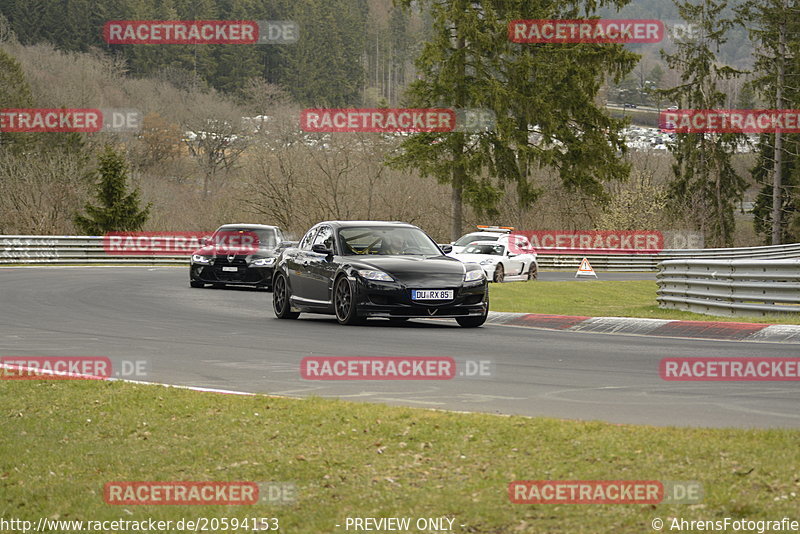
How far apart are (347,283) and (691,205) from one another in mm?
62932

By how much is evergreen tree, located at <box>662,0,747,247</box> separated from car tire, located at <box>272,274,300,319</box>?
5340 centimetres

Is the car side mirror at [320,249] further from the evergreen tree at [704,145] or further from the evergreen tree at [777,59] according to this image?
the evergreen tree at [704,145]

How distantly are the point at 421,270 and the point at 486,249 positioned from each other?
1965 cm

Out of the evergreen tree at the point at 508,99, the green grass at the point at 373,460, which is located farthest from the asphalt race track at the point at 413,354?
the evergreen tree at the point at 508,99

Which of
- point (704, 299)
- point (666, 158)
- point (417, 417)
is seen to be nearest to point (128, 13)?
point (666, 158)

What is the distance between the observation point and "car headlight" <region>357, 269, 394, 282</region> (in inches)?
677

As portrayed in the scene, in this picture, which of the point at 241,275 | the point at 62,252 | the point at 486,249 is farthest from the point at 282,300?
the point at 62,252

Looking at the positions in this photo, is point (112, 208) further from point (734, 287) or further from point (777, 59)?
point (777, 59)

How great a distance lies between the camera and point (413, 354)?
13352mm

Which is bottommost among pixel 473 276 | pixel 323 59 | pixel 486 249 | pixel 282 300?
pixel 282 300

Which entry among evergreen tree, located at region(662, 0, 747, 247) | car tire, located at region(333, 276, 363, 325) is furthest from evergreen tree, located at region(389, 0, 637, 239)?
car tire, located at region(333, 276, 363, 325)

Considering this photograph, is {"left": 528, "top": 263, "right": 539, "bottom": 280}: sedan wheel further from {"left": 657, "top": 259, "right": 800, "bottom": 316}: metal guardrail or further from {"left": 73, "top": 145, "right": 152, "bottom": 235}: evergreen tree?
{"left": 73, "top": 145, "right": 152, "bottom": 235}: evergreen tree

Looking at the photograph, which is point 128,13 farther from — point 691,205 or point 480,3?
point 480,3

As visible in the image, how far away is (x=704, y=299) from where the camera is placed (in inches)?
838
